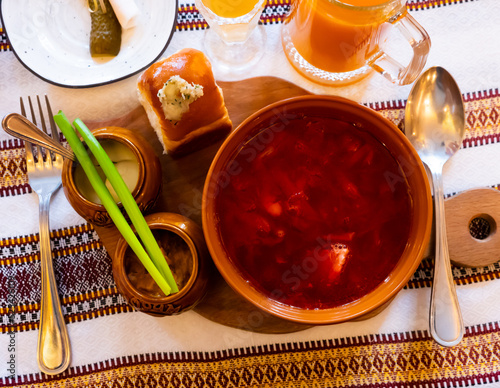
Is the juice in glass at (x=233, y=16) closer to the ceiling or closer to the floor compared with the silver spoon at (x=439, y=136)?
closer to the ceiling

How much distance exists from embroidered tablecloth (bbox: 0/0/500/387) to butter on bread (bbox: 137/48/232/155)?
190 mm

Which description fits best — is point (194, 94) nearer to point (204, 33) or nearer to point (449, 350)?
point (204, 33)

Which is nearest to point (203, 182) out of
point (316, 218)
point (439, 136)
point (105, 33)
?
point (316, 218)

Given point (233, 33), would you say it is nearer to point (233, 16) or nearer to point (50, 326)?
point (233, 16)

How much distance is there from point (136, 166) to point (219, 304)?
0.43m

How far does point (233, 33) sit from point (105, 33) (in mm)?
383

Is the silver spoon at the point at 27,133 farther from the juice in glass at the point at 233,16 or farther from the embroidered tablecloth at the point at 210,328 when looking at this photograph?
the juice in glass at the point at 233,16

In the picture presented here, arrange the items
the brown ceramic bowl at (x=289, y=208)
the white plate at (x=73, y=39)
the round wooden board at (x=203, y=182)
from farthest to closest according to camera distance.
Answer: the white plate at (x=73, y=39), the round wooden board at (x=203, y=182), the brown ceramic bowl at (x=289, y=208)

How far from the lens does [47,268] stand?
1.38 m

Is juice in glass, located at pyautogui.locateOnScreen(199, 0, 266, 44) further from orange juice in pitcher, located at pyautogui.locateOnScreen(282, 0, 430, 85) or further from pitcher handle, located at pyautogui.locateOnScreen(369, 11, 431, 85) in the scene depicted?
pitcher handle, located at pyautogui.locateOnScreen(369, 11, 431, 85)

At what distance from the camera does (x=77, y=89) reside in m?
1.46

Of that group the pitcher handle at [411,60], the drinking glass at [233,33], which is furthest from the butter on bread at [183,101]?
the pitcher handle at [411,60]

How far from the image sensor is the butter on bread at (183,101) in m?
1.24

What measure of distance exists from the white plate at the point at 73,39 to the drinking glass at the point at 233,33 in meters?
0.12
